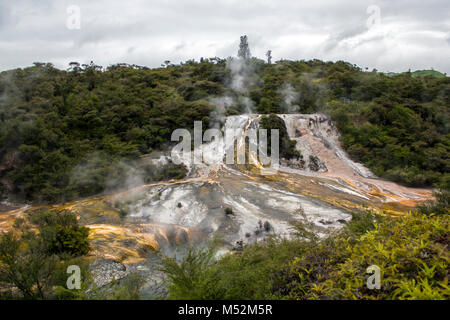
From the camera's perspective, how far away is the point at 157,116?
2050 cm

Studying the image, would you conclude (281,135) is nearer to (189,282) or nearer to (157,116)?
(157,116)

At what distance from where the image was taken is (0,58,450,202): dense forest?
604 inches

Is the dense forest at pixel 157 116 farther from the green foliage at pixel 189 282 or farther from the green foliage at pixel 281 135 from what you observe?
the green foliage at pixel 189 282

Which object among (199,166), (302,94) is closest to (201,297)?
(199,166)

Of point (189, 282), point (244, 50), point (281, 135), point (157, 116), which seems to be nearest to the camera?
point (189, 282)

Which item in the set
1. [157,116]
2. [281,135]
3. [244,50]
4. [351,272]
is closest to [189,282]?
[351,272]

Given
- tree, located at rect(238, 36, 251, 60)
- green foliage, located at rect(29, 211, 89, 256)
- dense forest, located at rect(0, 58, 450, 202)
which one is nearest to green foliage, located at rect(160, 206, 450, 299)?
green foliage, located at rect(29, 211, 89, 256)

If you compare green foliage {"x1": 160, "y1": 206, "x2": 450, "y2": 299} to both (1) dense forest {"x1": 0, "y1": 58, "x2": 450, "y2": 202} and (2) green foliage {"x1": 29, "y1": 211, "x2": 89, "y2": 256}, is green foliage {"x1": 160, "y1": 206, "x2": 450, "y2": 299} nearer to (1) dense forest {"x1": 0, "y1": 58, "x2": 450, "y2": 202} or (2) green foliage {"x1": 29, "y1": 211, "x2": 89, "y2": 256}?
(2) green foliage {"x1": 29, "y1": 211, "x2": 89, "y2": 256}

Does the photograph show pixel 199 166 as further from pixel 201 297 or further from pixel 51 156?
pixel 201 297

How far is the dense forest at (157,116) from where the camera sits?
15.3 m

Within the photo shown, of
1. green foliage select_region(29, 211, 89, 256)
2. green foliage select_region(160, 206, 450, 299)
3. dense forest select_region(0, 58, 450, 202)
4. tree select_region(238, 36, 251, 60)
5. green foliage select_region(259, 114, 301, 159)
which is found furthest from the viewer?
tree select_region(238, 36, 251, 60)

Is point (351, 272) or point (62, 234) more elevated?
point (351, 272)
